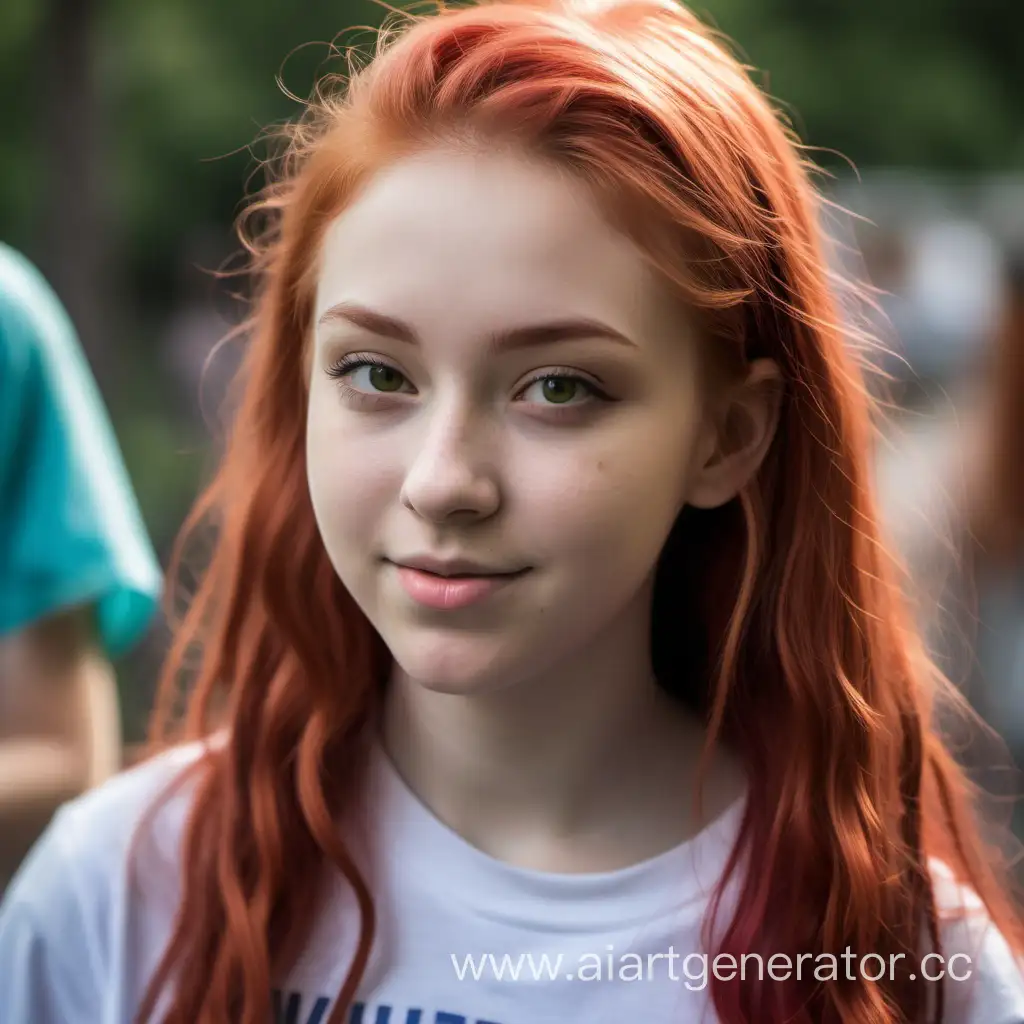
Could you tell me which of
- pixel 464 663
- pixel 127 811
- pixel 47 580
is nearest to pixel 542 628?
pixel 464 663

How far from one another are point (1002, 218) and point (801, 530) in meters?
6.03

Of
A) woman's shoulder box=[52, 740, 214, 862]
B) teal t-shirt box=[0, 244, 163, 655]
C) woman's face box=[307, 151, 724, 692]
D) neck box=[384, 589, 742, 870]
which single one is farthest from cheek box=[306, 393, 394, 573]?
teal t-shirt box=[0, 244, 163, 655]

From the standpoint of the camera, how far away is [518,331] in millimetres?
1239

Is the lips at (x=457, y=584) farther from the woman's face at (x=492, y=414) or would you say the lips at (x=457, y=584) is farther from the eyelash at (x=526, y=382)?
the eyelash at (x=526, y=382)

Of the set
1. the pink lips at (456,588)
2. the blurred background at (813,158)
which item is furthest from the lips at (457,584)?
the blurred background at (813,158)

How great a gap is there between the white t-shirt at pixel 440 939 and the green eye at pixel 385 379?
1.44 ft

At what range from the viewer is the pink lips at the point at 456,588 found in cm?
127

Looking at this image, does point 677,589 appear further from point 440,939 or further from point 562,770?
point 440,939

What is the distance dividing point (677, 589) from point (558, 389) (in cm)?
43

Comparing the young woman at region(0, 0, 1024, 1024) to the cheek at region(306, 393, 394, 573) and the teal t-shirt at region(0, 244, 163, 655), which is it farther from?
the teal t-shirt at region(0, 244, 163, 655)

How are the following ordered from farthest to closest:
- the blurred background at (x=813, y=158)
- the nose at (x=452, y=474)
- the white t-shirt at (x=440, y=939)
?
the blurred background at (x=813, y=158) < the white t-shirt at (x=440, y=939) < the nose at (x=452, y=474)

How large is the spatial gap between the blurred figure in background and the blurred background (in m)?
0.21

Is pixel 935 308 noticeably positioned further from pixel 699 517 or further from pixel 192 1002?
pixel 192 1002

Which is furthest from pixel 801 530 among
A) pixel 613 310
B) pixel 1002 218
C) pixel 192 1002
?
pixel 1002 218
